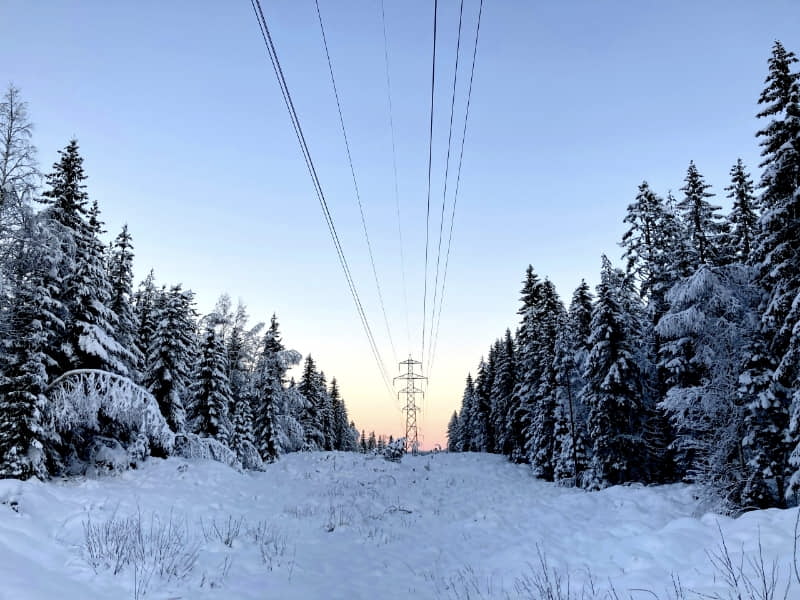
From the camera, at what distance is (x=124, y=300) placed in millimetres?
24219

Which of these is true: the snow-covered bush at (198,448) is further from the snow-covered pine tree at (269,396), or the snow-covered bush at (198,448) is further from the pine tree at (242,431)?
the snow-covered pine tree at (269,396)

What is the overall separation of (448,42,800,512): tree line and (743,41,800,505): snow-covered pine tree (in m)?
0.05

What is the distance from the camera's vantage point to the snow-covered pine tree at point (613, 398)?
25453 mm

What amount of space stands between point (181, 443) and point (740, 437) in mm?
23185

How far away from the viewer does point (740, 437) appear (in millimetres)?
16281

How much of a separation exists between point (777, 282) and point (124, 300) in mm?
29323

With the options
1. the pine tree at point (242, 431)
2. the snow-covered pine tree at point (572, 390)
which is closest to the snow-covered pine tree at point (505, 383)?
the snow-covered pine tree at point (572, 390)

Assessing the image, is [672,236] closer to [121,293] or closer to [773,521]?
[773,521]

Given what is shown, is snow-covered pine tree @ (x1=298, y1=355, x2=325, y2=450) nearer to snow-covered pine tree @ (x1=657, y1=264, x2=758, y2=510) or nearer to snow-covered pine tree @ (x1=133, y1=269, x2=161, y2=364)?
snow-covered pine tree @ (x1=133, y1=269, x2=161, y2=364)

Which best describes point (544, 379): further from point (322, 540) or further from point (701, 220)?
point (322, 540)

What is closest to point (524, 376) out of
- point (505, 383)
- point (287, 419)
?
point (505, 383)

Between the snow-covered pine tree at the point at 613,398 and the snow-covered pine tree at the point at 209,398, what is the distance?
22.6m

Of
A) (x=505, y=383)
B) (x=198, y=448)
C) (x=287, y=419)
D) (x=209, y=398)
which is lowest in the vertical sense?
(x=198, y=448)

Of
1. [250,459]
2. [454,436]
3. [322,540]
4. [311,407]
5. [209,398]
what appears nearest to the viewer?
[322,540]
